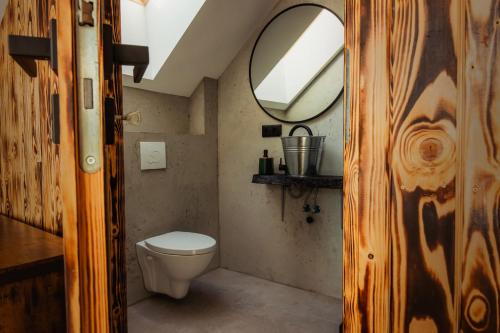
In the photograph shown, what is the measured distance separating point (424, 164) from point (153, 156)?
2046 millimetres

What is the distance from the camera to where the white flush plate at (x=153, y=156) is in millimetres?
2273

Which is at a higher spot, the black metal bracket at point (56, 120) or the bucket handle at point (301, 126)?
the bucket handle at point (301, 126)

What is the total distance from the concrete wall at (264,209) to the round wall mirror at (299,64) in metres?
0.07

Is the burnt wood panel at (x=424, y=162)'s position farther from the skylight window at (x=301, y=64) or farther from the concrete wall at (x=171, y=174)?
the concrete wall at (x=171, y=174)

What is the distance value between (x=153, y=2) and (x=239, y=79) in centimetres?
87

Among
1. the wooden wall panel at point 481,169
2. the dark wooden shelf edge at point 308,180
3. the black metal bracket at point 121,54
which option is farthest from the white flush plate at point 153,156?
the wooden wall panel at point 481,169

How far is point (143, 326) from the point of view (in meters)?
1.89

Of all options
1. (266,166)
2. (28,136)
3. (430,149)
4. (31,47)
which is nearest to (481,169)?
(430,149)

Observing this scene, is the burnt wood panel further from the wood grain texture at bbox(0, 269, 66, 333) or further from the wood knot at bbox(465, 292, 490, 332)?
the wood grain texture at bbox(0, 269, 66, 333)

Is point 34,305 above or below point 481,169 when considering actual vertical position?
below

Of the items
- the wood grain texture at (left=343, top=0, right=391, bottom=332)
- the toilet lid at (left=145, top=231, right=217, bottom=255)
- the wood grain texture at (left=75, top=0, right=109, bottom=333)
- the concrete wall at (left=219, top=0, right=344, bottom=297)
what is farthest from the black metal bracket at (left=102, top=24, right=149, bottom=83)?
the concrete wall at (left=219, top=0, right=344, bottom=297)

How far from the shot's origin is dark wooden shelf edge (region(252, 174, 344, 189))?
194cm

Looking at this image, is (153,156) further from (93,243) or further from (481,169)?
(481,169)

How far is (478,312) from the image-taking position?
21.8 inches
